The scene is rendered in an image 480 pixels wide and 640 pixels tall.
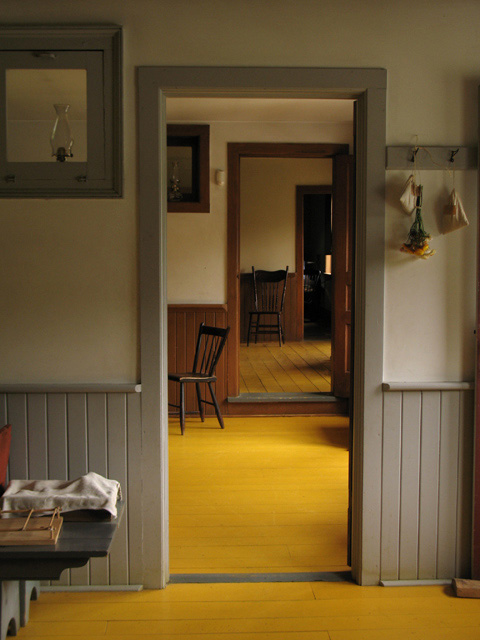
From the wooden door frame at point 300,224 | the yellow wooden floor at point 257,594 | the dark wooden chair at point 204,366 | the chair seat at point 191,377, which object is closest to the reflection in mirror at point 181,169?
the dark wooden chair at point 204,366

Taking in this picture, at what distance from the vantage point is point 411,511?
9.60ft

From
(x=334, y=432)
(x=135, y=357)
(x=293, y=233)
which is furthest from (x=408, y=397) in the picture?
(x=293, y=233)

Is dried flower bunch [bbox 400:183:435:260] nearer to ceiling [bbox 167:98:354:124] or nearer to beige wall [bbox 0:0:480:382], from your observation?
beige wall [bbox 0:0:480:382]

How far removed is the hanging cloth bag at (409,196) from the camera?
109 inches

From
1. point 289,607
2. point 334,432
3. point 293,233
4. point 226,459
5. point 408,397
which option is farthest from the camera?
point 293,233

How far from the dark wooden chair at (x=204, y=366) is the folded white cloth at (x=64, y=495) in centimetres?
291

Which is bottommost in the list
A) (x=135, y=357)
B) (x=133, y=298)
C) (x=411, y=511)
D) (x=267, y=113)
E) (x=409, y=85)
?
(x=411, y=511)

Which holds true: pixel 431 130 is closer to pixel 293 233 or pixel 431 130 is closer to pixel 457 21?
pixel 457 21

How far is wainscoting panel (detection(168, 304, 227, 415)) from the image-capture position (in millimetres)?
6102

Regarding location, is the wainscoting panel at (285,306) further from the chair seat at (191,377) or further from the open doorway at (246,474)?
the chair seat at (191,377)

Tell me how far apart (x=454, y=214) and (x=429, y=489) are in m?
1.24

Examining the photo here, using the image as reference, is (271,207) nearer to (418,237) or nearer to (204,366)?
(204,366)

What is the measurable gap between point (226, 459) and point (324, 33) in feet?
10.2

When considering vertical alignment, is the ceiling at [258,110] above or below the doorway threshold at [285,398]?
above
